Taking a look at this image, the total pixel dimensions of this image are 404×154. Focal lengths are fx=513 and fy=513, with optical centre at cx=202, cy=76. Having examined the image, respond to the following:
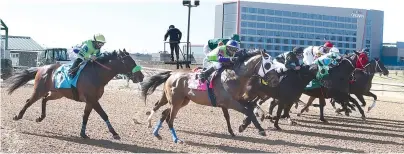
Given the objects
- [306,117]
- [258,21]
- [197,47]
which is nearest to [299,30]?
[258,21]

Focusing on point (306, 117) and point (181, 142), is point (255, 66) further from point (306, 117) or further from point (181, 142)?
point (306, 117)

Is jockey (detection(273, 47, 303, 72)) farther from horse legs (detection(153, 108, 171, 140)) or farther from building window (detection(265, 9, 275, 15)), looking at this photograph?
building window (detection(265, 9, 275, 15))

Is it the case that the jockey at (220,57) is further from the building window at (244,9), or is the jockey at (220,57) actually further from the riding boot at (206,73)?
the building window at (244,9)

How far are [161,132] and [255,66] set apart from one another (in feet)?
8.60

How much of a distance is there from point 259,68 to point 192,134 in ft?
7.35

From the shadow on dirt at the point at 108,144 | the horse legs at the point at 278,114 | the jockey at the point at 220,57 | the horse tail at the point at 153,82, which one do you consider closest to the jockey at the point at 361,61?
the horse legs at the point at 278,114

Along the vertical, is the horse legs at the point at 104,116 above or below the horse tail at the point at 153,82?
below

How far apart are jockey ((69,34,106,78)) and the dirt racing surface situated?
151 cm

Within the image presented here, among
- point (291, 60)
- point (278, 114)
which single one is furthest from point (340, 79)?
point (278, 114)

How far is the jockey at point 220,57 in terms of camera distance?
10094mm

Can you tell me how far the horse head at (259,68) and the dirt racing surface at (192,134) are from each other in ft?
4.35

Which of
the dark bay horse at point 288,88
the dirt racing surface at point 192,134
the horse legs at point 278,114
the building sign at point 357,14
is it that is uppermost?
the building sign at point 357,14

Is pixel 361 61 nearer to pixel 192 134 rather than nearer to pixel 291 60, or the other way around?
pixel 291 60

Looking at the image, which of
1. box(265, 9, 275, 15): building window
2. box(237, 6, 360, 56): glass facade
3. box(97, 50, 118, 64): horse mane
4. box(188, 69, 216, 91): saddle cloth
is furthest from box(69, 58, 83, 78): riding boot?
box(265, 9, 275, 15): building window
